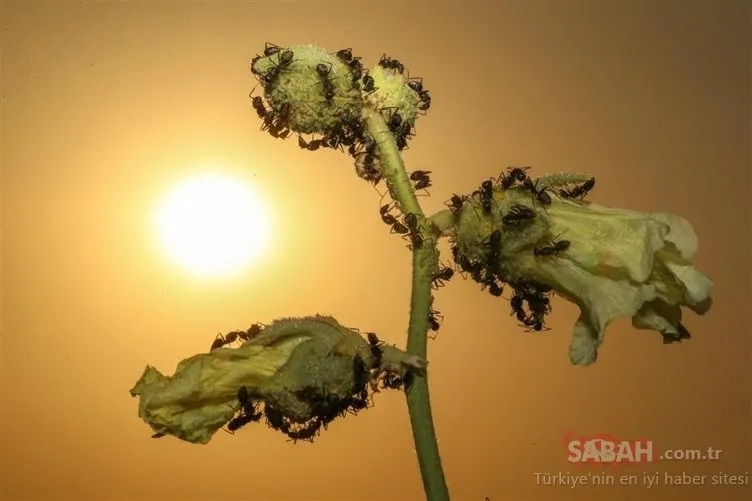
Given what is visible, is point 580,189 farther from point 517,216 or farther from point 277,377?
point 277,377

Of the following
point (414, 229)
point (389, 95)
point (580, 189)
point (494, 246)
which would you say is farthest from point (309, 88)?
point (580, 189)

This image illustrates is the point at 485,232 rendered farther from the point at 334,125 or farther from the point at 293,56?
the point at 293,56

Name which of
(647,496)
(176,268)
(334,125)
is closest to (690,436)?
(647,496)

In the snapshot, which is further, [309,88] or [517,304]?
[517,304]

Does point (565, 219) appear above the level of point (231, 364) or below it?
above

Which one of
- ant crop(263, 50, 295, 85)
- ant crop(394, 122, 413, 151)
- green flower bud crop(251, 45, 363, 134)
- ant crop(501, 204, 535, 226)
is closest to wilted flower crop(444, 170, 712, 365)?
ant crop(501, 204, 535, 226)

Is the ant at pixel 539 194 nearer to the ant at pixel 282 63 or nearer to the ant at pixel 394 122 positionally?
the ant at pixel 394 122

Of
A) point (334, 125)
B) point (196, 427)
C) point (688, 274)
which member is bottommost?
point (196, 427)

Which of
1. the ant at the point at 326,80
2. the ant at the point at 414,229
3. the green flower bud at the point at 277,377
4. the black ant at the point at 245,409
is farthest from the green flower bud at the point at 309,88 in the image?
the black ant at the point at 245,409
